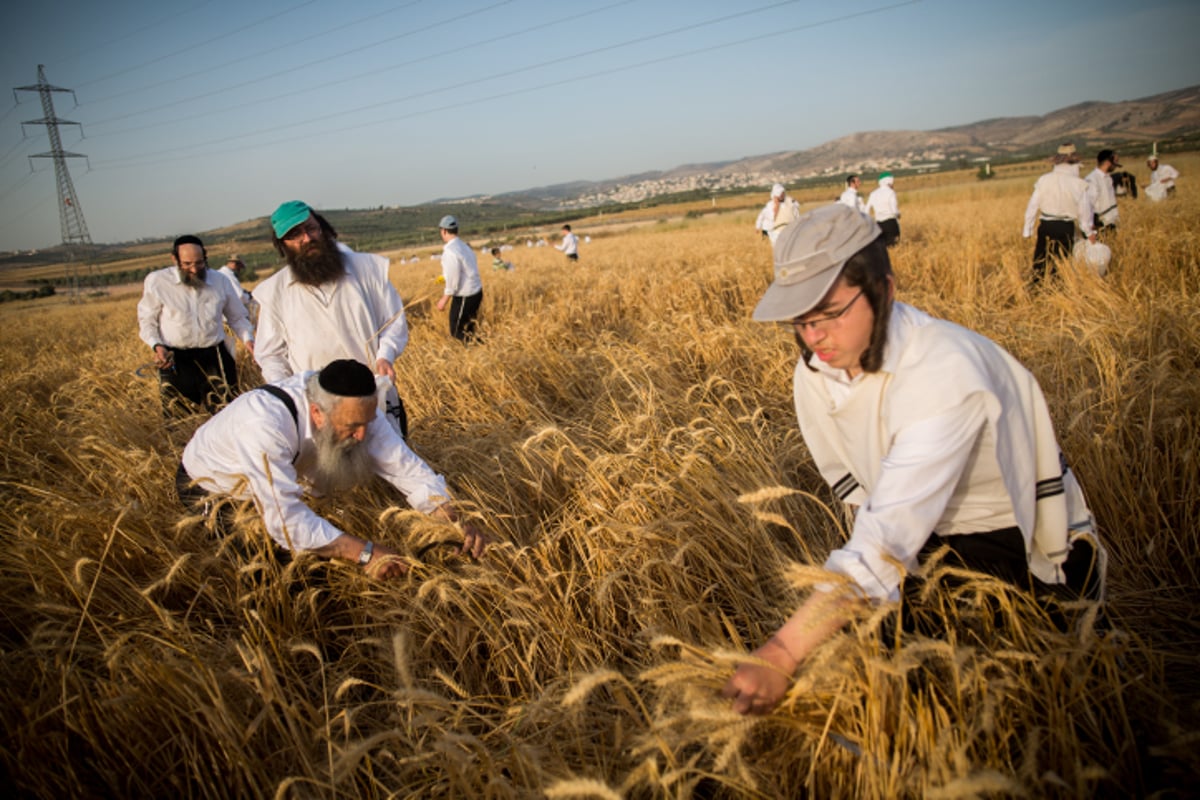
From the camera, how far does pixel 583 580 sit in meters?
2.16

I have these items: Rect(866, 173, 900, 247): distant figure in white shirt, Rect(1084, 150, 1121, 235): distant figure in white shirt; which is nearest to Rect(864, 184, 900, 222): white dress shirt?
Rect(866, 173, 900, 247): distant figure in white shirt

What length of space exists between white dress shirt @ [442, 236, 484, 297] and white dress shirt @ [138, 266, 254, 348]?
2.14 m

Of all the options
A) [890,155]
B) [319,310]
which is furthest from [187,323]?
[890,155]

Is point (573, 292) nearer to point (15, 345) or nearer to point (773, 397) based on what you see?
point (773, 397)

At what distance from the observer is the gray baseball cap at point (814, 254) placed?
3.69 ft

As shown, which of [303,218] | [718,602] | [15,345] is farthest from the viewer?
[15,345]

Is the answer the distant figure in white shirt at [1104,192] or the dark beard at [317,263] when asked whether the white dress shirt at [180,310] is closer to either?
the dark beard at [317,263]

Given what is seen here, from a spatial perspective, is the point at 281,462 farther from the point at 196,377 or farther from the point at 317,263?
the point at 196,377

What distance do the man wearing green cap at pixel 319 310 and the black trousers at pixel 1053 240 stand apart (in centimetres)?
619

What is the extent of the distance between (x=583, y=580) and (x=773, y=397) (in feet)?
6.22

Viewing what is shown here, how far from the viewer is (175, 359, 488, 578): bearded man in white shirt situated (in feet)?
6.76

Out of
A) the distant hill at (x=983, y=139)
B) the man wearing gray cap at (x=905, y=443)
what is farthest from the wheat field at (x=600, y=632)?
the distant hill at (x=983, y=139)

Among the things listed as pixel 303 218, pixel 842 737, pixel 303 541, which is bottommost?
pixel 842 737

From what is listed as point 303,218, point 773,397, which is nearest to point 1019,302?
point 773,397
